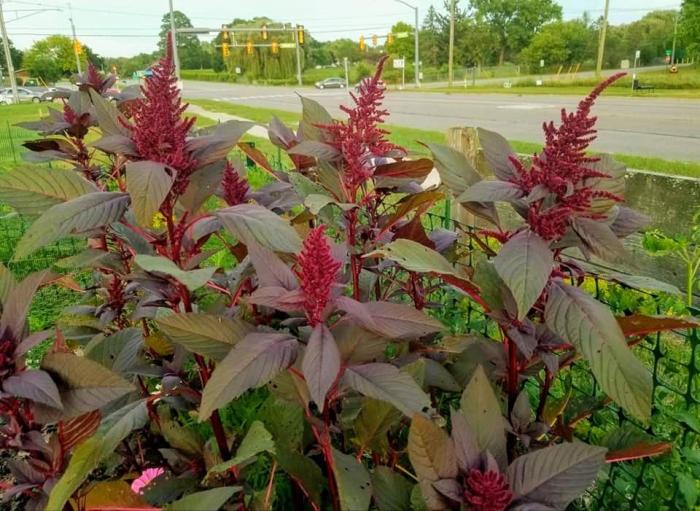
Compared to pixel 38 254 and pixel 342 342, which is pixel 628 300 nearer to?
pixel 342 342

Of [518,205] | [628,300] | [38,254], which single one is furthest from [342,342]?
[38,254]

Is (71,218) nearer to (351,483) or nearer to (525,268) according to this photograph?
(351,483)

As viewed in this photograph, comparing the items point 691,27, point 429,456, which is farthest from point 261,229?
point 691,27

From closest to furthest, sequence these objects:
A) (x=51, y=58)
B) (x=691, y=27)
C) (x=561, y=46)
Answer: (x=691, y=27) < (x=561, y=46) < (x=51, y=58)

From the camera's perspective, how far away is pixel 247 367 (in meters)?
0.95

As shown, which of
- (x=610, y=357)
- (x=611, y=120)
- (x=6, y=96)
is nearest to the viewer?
(x=610, y=357)

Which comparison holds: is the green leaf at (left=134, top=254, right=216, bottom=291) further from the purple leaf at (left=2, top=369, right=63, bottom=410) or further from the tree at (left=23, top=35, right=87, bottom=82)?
the tree at (left=23, top=35, right=87, bottom=82)

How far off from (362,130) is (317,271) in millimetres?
508

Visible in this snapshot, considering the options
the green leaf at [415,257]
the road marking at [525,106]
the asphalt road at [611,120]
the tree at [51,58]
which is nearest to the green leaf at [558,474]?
the green leaf at [415,257]

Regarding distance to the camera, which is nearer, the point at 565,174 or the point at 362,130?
the point at 565,174

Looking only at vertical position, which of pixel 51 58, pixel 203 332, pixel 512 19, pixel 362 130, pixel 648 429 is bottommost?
pixel 648 429

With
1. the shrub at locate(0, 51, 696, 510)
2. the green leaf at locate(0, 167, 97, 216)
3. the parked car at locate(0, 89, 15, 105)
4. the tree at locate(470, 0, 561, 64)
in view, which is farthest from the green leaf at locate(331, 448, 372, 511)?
the tree at locate(470, 0, 561, 64)

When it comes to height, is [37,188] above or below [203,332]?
above

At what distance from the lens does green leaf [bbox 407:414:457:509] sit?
0.93m
